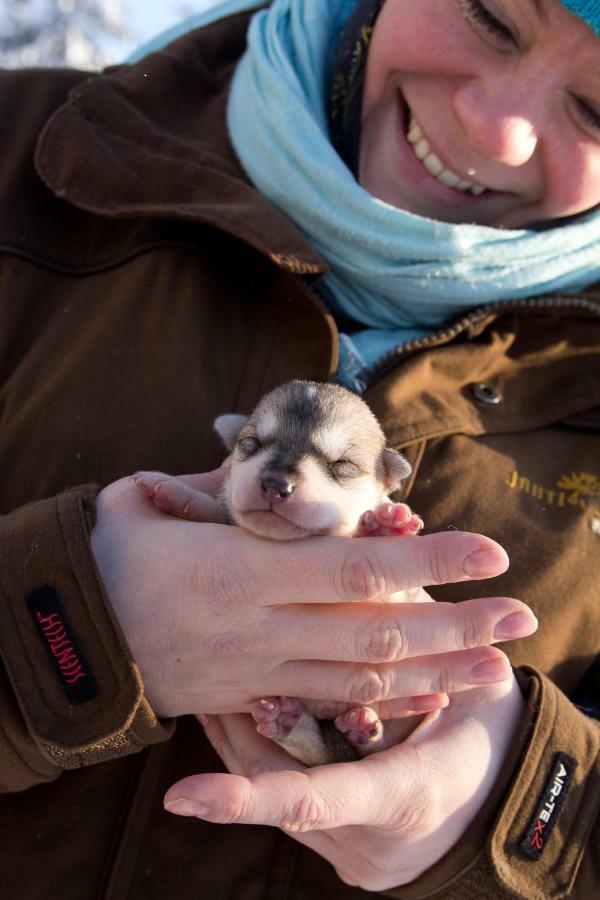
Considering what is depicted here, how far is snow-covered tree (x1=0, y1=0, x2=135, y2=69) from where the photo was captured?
21.9 ft

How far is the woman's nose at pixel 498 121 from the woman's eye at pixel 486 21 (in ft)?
0.44

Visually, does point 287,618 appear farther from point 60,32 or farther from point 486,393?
point 60,32

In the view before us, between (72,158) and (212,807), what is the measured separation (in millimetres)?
1940

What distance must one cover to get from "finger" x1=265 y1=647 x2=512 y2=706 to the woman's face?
1509 millimetres

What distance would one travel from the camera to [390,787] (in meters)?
1.70

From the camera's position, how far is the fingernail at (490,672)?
1696 millimetres

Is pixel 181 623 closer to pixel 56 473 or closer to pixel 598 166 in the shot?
pixel 56 473

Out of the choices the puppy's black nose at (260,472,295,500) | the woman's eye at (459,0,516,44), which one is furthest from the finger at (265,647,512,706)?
the woman's eye at (459,0,516,44)

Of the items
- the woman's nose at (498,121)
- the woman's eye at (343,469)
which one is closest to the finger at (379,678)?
the woman's eye at (343,469)

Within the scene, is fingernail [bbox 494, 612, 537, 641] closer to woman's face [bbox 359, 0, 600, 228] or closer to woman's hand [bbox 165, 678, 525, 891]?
woman's hand [bbox 165, 678, 525, 891]

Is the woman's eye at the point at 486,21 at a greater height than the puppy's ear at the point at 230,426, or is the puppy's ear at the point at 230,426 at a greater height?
the woman's eye at the point at 486,21

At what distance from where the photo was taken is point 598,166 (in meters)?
2.36

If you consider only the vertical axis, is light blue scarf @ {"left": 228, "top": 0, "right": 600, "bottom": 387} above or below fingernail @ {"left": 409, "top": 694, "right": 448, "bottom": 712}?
above

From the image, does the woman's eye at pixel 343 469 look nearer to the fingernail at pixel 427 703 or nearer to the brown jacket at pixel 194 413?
the brown jacket at pixel 194 413
